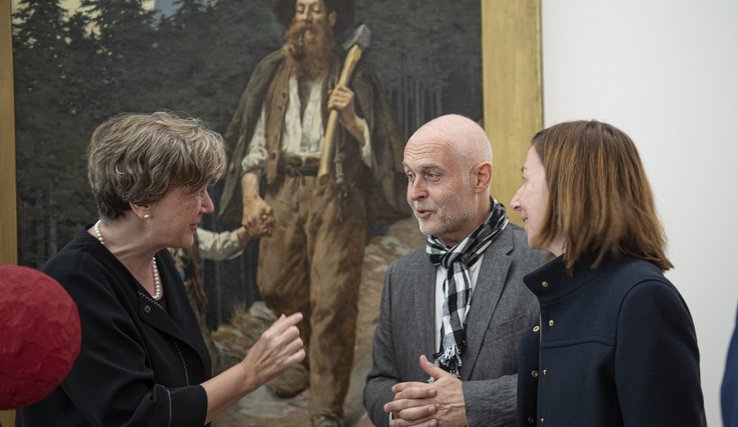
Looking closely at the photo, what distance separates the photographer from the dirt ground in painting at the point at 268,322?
436 cm

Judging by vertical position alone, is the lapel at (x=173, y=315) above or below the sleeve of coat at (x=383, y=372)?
above

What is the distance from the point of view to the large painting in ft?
14.3

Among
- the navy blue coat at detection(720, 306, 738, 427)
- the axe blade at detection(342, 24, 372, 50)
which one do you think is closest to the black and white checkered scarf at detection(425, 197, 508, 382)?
the axe blade at detection(342, 24, 372, 50)

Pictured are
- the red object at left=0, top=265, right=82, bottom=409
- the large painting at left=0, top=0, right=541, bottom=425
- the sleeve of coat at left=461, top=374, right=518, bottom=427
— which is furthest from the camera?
the large painting at left=0, top=0, right=541, bottom=425

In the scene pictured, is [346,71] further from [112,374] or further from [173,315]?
[112,374]

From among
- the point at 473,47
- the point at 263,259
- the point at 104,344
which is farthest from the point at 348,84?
the point at 104,344

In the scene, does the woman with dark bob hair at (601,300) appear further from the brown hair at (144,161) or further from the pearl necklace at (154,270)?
the pearl necklace at (154,270)

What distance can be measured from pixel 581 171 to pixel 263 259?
2417 mm

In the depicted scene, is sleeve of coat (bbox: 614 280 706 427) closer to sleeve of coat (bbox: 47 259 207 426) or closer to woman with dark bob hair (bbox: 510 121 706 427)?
woman with dark bob hair (bbox: 510 121 706 427)

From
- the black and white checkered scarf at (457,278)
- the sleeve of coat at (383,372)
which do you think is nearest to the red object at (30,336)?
the black and white checkered scarf at (457,278)

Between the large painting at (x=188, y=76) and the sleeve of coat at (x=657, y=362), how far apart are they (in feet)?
7.58

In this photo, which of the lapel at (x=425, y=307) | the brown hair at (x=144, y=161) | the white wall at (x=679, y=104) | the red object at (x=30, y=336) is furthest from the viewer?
the white wall at (x=679, y=104)

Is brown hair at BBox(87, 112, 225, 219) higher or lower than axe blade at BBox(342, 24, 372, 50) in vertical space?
lower

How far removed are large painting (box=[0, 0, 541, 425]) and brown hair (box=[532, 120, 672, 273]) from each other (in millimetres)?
1970
